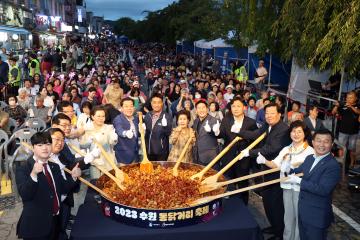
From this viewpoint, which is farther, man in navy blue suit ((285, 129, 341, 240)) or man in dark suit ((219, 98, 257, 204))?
man in dark suit ((219, 98, 257, 204))

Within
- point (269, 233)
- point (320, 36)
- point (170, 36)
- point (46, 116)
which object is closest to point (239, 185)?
point (269, 233)

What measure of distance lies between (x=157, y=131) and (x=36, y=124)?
3.54 metres

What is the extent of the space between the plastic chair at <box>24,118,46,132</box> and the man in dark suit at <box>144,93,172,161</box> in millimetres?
3209

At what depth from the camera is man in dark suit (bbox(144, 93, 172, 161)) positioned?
643 centimetres

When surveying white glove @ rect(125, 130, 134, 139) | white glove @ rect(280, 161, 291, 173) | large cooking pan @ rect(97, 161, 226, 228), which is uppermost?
white glove @ rect(125, 130, 134, 139)

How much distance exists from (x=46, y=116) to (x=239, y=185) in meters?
5.39

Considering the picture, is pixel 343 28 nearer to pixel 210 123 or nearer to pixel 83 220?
pixel 210 123

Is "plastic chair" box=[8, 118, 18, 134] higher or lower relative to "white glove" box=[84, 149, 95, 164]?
lower

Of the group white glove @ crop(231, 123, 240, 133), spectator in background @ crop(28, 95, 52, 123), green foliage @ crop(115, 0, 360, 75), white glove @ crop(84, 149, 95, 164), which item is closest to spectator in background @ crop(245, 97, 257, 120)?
green foliage @ crop(115, 0, 360, 75)

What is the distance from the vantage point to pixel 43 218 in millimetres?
3643

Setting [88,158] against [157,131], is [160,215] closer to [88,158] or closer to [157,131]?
[88,158]

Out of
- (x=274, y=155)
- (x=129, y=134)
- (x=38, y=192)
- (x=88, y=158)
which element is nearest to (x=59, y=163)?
(x=88, y=158)

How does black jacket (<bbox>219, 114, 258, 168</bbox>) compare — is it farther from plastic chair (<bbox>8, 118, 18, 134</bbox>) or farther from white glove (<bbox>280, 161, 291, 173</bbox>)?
plastic chair (<bbox>8, 118, 18, 134</bbox>)

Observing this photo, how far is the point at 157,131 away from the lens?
643cm
